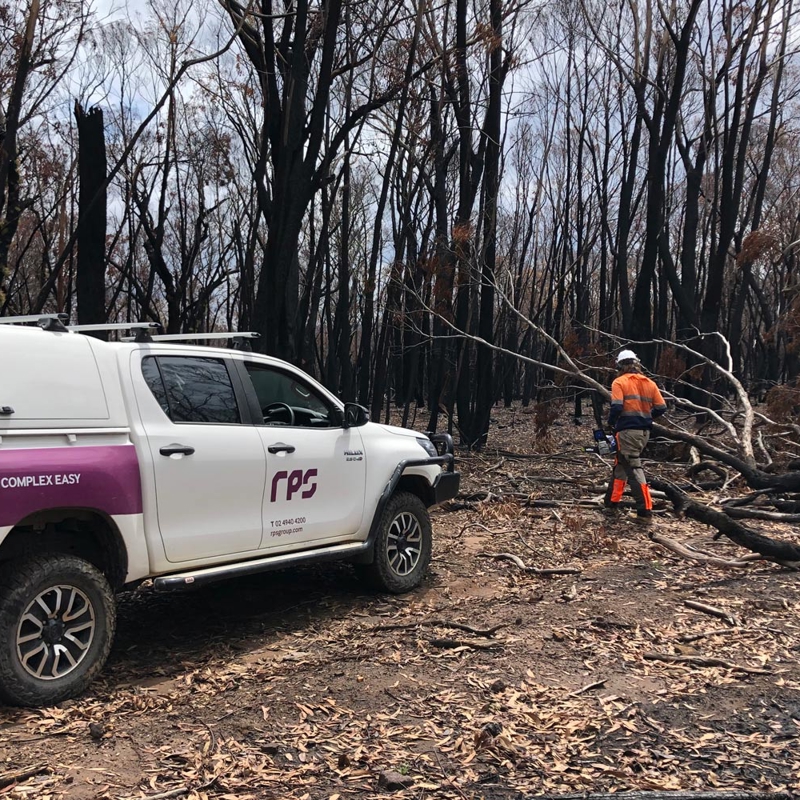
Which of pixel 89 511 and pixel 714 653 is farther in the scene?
pixel 714 653

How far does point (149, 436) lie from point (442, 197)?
15.0 meters

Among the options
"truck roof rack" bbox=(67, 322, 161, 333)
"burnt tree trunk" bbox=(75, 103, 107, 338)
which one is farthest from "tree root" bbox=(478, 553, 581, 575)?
"burnt tree trunk" bbox=(75, 103, 107, 338)

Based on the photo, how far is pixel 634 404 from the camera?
8.96m

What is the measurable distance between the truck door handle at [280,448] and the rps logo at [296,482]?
0.49 ft

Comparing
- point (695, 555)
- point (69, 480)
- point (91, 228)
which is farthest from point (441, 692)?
point (91, 228)

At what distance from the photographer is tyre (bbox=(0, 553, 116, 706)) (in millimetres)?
3680

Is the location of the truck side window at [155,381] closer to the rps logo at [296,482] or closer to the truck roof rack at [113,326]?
the truck roof rack at [113,326]

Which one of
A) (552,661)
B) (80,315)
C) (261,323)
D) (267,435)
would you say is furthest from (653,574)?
(80,315)

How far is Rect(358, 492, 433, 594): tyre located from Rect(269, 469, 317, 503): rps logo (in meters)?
0.83

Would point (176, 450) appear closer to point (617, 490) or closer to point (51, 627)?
point (51, 627)

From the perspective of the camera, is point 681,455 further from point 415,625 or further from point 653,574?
point 415,625

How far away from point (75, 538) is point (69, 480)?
446 mm

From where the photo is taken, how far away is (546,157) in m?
29.5

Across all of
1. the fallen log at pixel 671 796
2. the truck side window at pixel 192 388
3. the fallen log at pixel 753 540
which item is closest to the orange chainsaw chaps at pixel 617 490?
the fallen log at pixel 753 540
